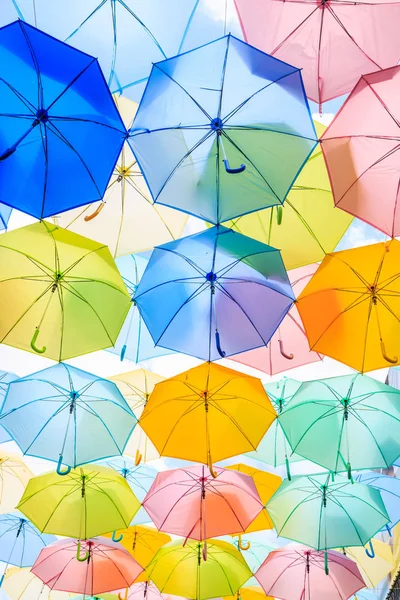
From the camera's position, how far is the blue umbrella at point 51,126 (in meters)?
3.98

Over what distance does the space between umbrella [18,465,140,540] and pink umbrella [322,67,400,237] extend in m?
4.30

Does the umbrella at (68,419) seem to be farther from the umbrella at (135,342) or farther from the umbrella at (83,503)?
the umbrella at (135,342)

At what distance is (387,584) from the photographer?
9.56m

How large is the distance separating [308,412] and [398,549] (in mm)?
4015

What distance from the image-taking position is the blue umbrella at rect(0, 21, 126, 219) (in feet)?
13.1

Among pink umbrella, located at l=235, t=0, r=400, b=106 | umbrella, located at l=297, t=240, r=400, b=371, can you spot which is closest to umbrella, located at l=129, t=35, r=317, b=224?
pink umbrella, located at l=235, t=0, r=400, b=106

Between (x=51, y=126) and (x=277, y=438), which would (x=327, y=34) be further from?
(x=277, y=438)

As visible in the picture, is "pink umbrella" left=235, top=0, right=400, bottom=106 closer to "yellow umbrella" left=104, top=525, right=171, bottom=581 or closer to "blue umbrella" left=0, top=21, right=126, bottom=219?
"blue umbrella" left=0, top=21, right=126, bottom=219

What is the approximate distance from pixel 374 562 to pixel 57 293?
6.04 metres

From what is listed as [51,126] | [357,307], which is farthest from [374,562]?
[51,126]

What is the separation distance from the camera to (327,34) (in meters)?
4.70

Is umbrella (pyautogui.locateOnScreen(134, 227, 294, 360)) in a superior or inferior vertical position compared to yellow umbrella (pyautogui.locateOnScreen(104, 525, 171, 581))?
superior

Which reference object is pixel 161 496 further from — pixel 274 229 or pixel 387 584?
pixel 387 584

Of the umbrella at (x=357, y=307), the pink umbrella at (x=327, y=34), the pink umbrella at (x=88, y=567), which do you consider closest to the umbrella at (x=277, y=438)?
the umbrella at (x=357, y=307)
